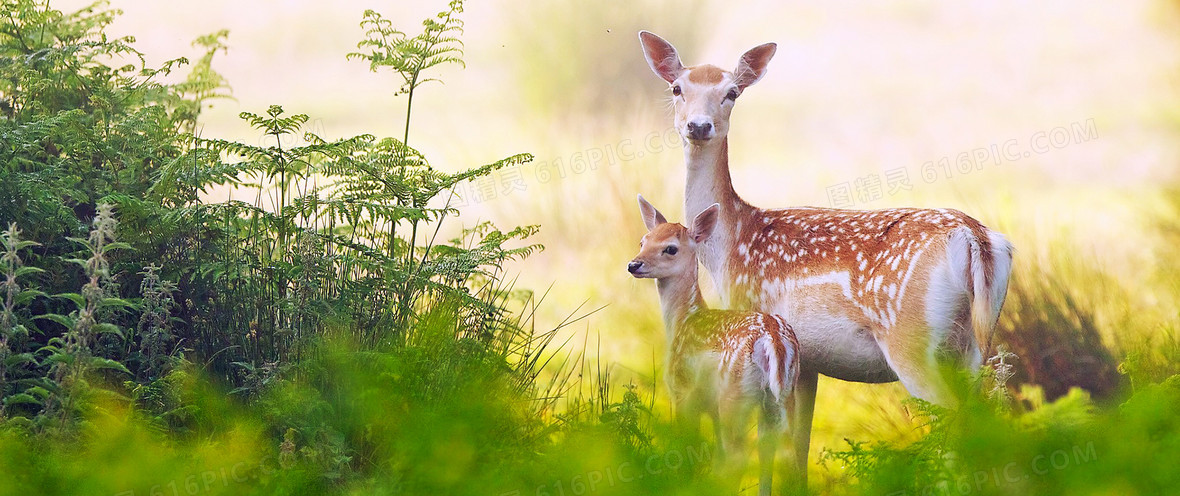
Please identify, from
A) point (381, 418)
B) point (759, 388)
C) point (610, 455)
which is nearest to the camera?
point (610, 455)

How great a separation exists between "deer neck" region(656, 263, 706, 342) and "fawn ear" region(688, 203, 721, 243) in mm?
142

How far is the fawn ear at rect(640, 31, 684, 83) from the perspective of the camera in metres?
4.95

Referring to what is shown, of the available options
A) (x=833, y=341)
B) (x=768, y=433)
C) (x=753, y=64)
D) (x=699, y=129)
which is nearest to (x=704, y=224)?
(x=699, y=129)

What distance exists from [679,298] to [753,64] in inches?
45.1

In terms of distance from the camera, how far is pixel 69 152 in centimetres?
495

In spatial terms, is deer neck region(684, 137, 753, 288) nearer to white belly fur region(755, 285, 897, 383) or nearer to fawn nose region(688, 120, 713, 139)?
fawn nose region(688, 120, 713, 139)

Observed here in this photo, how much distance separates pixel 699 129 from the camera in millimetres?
4633

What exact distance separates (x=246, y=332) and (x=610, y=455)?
240cm

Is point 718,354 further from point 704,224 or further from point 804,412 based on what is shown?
point 804,412

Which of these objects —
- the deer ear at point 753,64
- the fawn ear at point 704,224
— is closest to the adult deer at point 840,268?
the deer ear at point 753,64

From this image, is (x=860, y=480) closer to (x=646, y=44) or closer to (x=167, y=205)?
(x=646, y=44)

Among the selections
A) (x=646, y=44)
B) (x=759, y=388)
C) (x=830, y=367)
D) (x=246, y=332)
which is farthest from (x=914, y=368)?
(x=246, y=332)

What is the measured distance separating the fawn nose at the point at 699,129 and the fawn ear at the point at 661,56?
15.7 inches

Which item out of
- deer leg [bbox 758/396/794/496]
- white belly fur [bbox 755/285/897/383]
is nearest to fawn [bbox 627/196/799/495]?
deer leg [bbox 758/396/794/496]
